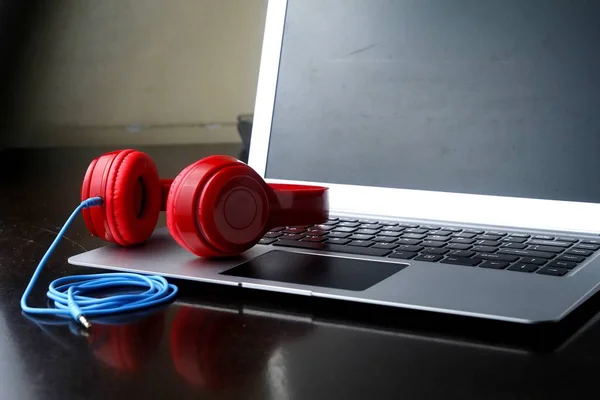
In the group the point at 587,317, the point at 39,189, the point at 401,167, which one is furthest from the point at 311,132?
the point at 39,189

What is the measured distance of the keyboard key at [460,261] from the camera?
2.09 ft

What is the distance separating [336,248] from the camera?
701 millimetres

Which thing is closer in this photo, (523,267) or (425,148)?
(523,267)

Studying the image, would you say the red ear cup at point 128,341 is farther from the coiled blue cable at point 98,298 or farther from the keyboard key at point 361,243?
the keyboard key at point 361,243

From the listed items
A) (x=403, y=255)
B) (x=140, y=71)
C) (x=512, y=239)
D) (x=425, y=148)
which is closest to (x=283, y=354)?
(x=403, y=255)

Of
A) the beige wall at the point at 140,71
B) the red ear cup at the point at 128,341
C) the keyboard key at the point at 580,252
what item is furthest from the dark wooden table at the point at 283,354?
the beige wall at the point at 140,71

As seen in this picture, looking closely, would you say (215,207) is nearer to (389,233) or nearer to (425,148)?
(389,233)

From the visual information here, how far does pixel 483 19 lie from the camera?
2.71 ft

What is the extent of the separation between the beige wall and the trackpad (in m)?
1.30

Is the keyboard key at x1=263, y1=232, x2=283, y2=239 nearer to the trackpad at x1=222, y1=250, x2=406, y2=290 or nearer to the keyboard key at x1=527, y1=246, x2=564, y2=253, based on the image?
the trackpad at x1=222, y1=250, x2=406, y2=290

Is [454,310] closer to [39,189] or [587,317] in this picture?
[587,317]

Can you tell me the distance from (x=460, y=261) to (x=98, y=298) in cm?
28

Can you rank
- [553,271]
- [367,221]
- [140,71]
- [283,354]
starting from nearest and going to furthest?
[283,354] → [553,271] → [367,221] → [140,71]

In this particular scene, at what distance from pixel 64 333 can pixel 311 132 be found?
1.44 feet
